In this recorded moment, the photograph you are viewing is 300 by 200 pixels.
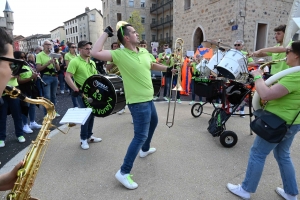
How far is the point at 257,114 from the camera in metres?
2.15

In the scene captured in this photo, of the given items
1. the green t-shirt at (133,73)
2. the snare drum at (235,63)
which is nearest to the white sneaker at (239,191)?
the green t-shirt at (133,73)

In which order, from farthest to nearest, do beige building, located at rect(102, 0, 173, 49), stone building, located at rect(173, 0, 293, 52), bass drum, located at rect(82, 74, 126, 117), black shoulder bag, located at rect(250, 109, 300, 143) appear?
1. beige building, located at rect(102, 0, 173, 49)
2. stone building, located at rect(173, 0, 293, 52)
3. bass drum, located at rect(82, 74, 126, 117)
4. black shoulder bag, located at rect(250, 109, 300, 143)

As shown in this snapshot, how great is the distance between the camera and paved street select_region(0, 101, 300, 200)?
2408 millimetres

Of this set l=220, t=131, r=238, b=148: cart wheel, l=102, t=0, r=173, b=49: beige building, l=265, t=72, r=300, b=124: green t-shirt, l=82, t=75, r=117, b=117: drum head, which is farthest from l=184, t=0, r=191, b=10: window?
l=102, t=0, r=173, b=49: beige building

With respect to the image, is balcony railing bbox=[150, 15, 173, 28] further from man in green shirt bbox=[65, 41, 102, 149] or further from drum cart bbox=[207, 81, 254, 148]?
man in green shirt bbox=[65, 41, 102, 149]

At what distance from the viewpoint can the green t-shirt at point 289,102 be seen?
1.80m

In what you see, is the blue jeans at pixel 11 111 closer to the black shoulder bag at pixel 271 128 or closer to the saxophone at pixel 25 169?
the saxophone at pixel 25 169

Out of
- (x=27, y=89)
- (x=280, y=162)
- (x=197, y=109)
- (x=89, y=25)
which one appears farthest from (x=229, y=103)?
(x=89, y=25)

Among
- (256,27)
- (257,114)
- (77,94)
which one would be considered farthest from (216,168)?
(256,27)

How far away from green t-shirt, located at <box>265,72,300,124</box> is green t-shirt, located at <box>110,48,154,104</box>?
4.42 feet

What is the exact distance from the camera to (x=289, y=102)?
1908 millimetres

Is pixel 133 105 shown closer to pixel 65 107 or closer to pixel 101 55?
pixel 101 55

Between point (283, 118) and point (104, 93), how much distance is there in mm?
2327

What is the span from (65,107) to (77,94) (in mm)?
3634
